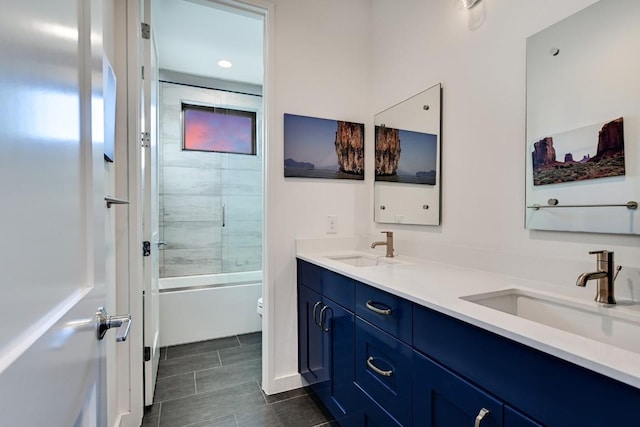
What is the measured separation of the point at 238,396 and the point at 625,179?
215 cm

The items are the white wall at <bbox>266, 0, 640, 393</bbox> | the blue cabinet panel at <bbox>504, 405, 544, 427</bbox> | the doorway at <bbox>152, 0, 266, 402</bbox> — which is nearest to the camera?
the blue cabinet panel at <bbox>504, 405, 544, 427</bbox>

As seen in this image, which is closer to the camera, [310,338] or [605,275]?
[605,275]

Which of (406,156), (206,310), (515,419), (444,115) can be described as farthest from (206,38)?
(515,419)

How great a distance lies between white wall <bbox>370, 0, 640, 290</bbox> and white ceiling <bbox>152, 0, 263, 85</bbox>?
3.69 feet

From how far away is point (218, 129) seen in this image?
11.4 feet

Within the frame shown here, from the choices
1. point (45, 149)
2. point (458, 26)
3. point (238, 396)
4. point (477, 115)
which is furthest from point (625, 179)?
point (238, 396)

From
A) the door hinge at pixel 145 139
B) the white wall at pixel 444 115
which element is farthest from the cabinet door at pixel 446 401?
the door hinge at pixel 145 139

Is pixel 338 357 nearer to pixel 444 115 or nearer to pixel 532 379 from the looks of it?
pixel 532 379

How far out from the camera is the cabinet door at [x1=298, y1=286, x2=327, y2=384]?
174 cm

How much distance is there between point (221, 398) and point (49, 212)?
6.06 ft

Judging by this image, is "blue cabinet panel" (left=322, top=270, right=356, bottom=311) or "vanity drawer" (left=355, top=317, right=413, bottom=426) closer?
"vanity drawer" (left=355, top=317, right=413, bottom=426)

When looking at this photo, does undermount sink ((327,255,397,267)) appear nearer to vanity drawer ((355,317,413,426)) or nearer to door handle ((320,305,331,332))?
door handle ((320,305,331,332))

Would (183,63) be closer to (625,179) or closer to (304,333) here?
(304,333)

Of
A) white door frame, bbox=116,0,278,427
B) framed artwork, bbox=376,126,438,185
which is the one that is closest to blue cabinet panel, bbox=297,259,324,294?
framed artwork, bbox=376,126,438,185
